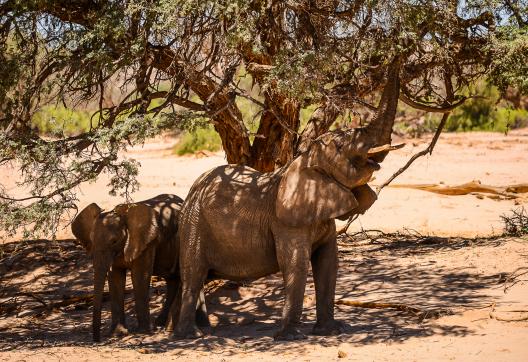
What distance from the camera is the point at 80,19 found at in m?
11.6

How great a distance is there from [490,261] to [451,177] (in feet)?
37.0

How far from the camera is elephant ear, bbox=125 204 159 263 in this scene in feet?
34.3

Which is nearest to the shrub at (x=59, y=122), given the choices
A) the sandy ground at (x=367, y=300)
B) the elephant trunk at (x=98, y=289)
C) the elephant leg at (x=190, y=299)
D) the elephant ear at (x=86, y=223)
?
the elephant ear at (x=86, y=223)

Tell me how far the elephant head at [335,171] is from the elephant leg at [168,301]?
2.27m

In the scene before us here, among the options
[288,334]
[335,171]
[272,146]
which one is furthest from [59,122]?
[288,334]

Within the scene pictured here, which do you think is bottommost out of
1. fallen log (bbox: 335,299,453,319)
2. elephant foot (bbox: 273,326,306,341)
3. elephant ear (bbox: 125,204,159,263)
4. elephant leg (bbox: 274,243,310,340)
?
elephant foot (bbox: 273,326,306,341)

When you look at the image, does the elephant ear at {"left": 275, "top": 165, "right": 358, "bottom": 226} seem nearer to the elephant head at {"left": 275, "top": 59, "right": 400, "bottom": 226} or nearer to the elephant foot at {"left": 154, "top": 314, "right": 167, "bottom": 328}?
the elephant head at {"left": 275, "top": 59, "right": 400, "bottom": 226}

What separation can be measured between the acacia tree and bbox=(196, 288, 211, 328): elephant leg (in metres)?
1.53

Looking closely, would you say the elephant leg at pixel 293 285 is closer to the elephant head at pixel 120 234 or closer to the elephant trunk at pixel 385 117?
the elephant trunk at pixel 385 117

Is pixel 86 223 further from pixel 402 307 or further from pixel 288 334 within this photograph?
pixel 402 307

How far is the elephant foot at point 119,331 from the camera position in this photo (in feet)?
34.1

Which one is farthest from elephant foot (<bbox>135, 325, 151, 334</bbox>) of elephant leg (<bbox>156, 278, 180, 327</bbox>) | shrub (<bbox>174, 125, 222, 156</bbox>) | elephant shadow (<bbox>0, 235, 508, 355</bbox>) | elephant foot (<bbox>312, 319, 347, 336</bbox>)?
shrub (<bbox>174, 125, 222, 156</bbox>)

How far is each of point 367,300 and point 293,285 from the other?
5.50ft

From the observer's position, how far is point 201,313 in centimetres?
1050
